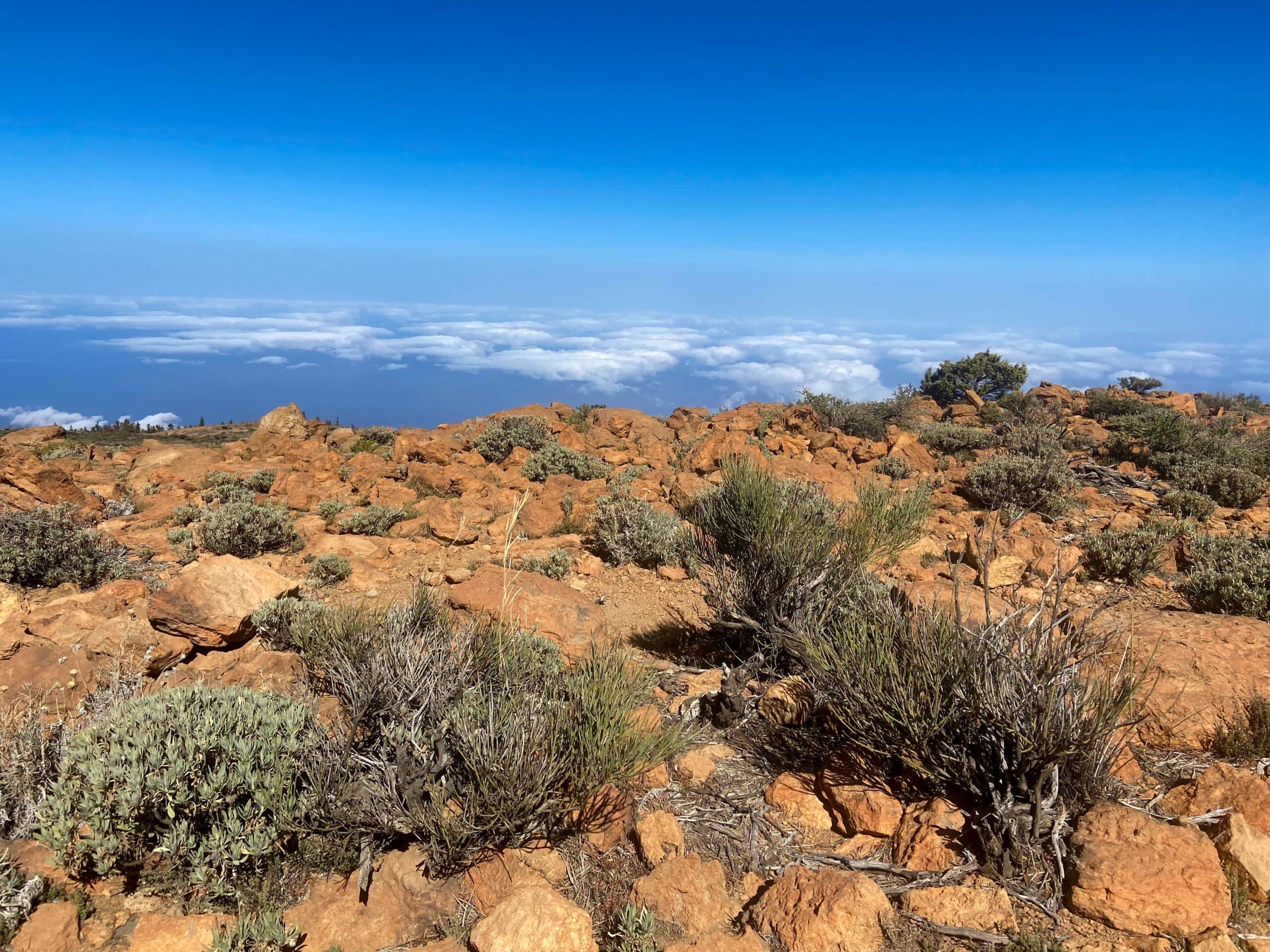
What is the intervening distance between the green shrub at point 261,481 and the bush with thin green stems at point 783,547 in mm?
8546

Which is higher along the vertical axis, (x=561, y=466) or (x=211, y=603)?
(x=561, y=466)

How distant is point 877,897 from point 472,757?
71.5 inches

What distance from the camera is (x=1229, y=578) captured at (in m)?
5.66

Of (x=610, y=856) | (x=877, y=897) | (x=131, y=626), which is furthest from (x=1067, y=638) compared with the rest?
(x=131, y=626)

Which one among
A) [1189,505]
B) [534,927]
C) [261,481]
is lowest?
[534,927]

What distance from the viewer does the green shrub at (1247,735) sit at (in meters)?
3.59

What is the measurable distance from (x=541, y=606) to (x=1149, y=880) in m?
3.94

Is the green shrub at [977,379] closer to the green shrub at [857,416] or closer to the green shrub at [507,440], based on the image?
the green shrub at [857,416]

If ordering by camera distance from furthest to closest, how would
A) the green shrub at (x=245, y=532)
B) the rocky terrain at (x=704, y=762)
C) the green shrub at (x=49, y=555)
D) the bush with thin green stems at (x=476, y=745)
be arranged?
1. the green shrub at (x=245, y=532)
2. the green shrub at (x=49, y=555)
3. the bush with thin green stems at (x=476, y=745)
4. the rocky terrain at (x=704, y=762)

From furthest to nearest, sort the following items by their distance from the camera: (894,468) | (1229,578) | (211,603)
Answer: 1. (894,468)
2. (1229,578)
3. (211,603)

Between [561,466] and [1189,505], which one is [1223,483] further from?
[561,466]

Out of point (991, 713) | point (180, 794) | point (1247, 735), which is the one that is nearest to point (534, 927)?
point (180, 794)

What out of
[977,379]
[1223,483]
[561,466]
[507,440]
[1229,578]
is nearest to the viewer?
[1229,578]

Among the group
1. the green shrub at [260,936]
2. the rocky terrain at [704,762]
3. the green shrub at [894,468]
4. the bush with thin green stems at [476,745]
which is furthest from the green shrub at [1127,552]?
the green shrub at [260,936]
